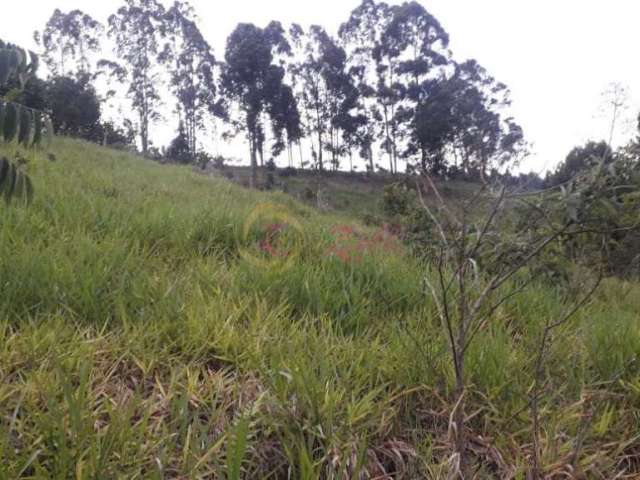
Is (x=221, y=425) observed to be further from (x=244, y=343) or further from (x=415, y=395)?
(x=415, y=395)

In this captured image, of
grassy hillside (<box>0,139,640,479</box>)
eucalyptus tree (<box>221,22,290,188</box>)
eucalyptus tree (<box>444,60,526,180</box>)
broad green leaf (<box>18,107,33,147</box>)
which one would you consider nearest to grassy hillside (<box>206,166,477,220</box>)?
eucalyptus tree (<box>221,22,290,188</box>)

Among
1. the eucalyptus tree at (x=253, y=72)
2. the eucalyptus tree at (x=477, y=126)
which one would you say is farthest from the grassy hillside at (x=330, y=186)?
the eucalyptus tree at (x=477, y=126)

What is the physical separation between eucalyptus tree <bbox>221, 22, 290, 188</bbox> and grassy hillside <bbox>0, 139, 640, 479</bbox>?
19.5 metres

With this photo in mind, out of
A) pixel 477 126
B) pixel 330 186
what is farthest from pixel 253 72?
pixel 477 126

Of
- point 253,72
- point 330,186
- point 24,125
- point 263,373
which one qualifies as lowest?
point 263,373

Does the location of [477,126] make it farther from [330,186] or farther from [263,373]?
[330,186]

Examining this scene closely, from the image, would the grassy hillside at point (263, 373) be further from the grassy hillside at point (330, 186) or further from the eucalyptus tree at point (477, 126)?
the grassy hillside at point (330, 186)

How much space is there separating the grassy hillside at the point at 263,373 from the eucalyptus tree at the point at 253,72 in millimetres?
19469

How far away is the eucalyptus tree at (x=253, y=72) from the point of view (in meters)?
22.1

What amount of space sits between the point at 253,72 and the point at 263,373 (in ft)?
76.6

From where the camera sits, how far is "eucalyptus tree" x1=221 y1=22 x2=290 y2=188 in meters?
22.1

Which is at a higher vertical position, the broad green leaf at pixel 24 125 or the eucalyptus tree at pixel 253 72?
the eucalyptus tree at pixel 253 72

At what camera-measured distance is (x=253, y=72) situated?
2252cm

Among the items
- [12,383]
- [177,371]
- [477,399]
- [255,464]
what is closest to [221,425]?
[255,464]
